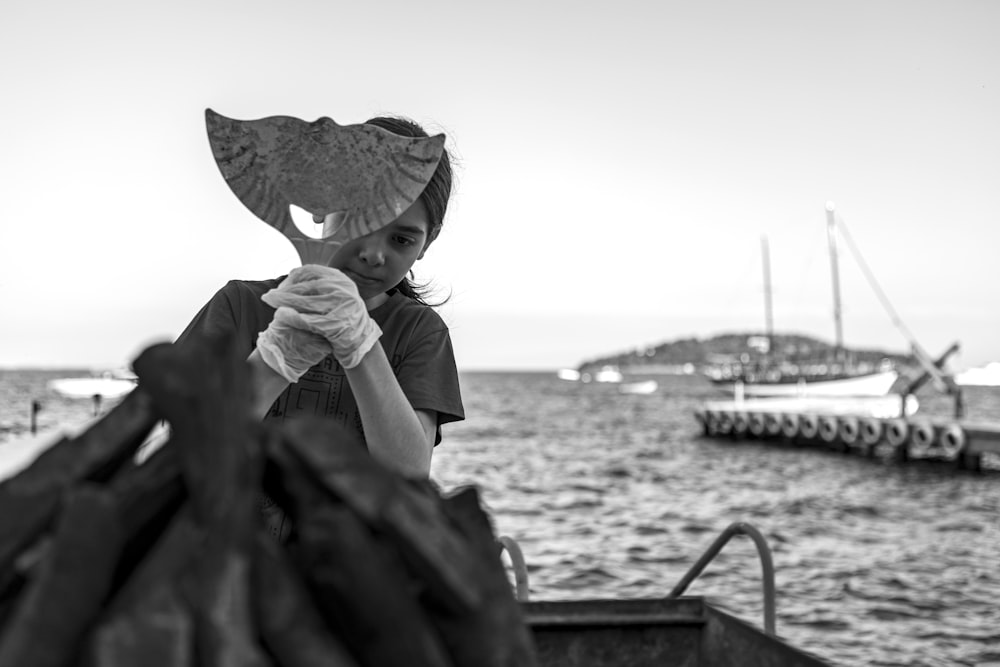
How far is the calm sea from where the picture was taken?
487 inches

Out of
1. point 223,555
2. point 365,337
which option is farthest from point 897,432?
point 223,555

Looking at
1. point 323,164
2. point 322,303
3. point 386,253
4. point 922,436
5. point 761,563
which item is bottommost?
point 922,436

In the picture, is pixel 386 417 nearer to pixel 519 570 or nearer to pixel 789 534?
pixel 519 570

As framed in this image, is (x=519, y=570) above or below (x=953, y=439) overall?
above

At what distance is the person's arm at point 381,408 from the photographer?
205 centimetres

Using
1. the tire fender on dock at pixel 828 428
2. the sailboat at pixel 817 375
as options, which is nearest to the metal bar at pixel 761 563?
the tire fender on dock at pixel 828 428

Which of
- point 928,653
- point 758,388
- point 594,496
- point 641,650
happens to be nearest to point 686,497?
point 594,496

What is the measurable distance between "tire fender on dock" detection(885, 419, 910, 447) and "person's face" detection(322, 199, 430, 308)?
105 ft

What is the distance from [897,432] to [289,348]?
107 ft

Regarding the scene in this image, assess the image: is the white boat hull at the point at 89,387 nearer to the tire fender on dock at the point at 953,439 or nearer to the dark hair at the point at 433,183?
the tire fender on dock at the point at 953,439

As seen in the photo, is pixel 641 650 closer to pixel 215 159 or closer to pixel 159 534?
pixel 215 159

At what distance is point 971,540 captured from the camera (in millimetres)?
19359

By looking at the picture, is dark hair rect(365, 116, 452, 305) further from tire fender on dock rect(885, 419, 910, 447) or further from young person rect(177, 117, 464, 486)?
tire fender on dock rect(885, 419, 910, 447)

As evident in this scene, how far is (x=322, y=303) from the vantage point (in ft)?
5.95
